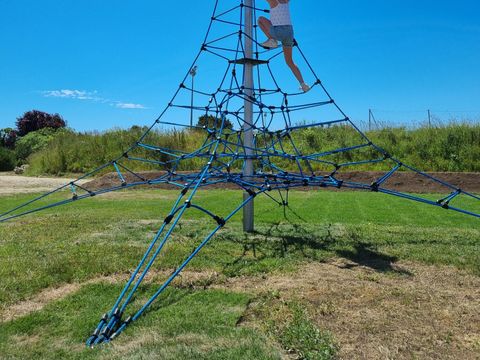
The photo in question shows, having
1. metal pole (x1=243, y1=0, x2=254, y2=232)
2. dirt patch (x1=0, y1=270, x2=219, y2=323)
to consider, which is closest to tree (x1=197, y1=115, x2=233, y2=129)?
metal pole (x1=243, y1=0, x2=254, y2=232)

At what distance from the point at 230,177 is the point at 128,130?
54.8 ft

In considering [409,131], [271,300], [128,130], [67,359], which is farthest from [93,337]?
[128,130]

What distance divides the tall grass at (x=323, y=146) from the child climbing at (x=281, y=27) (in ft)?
23.1

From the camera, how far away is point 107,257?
15.7 ft

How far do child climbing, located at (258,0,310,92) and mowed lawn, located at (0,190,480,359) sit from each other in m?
2.47

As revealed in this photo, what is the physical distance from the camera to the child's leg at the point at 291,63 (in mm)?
6000

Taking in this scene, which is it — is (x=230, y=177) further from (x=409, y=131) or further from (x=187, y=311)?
(x=409, y=131)

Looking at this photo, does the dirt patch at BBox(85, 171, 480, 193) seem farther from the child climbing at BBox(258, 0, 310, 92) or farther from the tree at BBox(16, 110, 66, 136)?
the tree at BBox(16, 110, 66, 136)

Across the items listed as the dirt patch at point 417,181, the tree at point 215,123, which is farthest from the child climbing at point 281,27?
the dirt patch at point 417,181

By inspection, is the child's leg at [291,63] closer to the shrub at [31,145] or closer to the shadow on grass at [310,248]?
the shadow on grass at [310,248]

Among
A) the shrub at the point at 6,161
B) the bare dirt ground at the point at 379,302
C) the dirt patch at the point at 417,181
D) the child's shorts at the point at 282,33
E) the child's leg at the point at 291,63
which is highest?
the child's shorts at the point at 282,33

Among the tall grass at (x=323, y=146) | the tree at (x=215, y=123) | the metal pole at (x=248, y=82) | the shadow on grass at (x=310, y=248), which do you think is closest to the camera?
the shadow on grass at (x=310, y=248)

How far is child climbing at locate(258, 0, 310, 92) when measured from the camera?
5754 millimetres

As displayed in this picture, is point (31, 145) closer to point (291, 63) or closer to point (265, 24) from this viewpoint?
point (265, 24)
